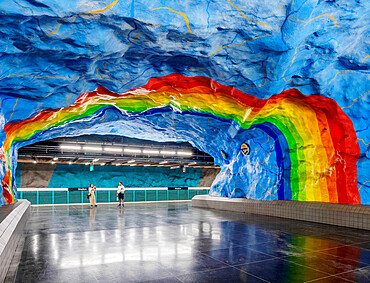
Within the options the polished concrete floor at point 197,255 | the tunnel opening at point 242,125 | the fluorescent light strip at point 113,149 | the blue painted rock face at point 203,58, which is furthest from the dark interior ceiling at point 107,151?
the polished concrete floor at point 197,255

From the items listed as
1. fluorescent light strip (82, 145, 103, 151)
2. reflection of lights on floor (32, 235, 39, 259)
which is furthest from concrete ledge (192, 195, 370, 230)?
fluorescent light strip (82, 145, 103, 151)

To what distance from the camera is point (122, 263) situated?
447 cm

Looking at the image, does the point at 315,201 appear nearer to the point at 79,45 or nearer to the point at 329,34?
the point at 329,34

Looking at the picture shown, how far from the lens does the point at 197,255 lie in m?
4.95

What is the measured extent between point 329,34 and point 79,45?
5033 millimetres

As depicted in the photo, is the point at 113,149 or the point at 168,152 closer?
the point at 113,149

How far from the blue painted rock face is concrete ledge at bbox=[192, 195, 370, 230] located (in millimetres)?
332

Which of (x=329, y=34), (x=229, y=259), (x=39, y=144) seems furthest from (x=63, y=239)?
(x=39, y=144)

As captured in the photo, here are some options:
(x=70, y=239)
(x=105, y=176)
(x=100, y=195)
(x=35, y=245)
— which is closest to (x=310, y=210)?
(x=70, y=239)

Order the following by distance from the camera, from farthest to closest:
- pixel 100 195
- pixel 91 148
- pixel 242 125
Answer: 1. pixel 100 195
2. pixel 91 148
3. pixel 242 125

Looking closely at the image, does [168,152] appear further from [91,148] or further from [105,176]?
[105,176]

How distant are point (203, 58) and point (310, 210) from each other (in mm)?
6165

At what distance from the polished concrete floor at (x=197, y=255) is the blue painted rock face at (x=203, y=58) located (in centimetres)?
322

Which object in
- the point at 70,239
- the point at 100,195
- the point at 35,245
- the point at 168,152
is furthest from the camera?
the point at 100,195
